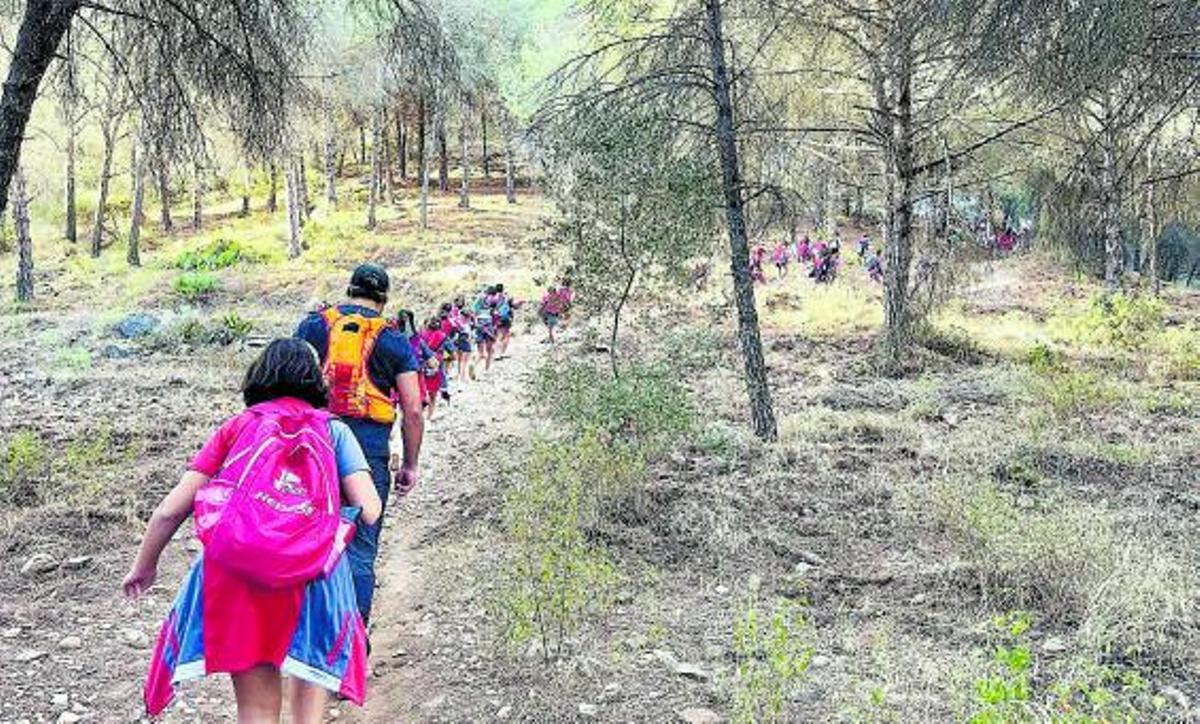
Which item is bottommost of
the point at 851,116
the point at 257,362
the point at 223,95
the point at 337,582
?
the point at 337,582

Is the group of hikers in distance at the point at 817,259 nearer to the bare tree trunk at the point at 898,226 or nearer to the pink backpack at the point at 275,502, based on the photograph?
the bare tree trunk at the point at 898,226

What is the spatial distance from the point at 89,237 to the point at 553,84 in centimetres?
3904

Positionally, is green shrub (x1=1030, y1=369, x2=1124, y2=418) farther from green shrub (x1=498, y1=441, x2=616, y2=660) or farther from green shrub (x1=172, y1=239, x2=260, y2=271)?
green shrub (x1=172, y1=239, x2=260, y2=271)

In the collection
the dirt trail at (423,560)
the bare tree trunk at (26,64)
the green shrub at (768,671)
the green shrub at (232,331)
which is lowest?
the dirt trail at (423,560)

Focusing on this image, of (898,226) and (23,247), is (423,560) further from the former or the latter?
(23,247)

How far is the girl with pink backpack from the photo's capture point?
2.99 metres

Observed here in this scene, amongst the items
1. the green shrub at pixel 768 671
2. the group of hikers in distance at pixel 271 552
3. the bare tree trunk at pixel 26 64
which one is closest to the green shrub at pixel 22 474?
the bare tree trunk at pixel 26 64

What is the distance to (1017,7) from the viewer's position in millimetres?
5281

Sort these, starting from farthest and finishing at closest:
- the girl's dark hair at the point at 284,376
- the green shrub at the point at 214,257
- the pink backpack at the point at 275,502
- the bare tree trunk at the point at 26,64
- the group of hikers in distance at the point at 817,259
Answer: the green shrub at the point at 214,257
the group of hikers in distance at the point at 817,259
the bare tree trunk at the point at 26,64
the girl's dark hair at the point at 284,376
the pink backpack at the point at 275,502

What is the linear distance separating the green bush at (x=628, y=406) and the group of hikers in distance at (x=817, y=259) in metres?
15.4

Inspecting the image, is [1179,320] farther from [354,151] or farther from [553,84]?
[354,151]

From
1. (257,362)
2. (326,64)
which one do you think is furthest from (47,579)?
(326,64)

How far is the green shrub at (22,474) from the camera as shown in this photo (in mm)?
6805

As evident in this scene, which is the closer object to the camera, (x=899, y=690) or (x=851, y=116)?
(x=899, y=690)
